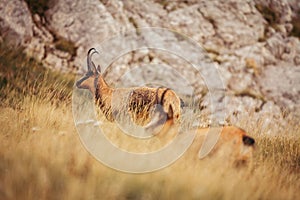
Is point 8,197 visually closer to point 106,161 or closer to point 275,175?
point 106,161

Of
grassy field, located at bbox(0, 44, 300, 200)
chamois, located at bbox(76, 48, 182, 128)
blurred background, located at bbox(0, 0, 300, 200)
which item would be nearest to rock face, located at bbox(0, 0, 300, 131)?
blurred background, located at bbox(0, 0, 300, 200)

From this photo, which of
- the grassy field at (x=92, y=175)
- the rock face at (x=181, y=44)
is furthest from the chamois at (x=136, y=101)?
the rock face at (x=181, y=44)

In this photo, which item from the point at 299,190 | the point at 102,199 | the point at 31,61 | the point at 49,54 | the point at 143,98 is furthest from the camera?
the point at 49,54

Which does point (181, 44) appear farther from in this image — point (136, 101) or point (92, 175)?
point (92, 175)

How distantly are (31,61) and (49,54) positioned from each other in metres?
0.89

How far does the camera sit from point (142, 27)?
40.3 feet

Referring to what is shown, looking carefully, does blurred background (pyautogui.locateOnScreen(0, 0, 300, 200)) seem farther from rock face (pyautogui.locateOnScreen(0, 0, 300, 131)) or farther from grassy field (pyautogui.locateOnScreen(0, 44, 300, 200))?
grassy field (pyautogui.locateOnScreen(0, 44, 300, 200))

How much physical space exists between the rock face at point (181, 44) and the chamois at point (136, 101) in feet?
14.9

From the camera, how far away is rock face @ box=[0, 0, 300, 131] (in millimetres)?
11281

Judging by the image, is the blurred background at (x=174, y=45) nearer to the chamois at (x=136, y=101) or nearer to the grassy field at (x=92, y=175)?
the chamois at (x=136, y=101)

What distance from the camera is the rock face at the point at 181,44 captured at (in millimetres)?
11281

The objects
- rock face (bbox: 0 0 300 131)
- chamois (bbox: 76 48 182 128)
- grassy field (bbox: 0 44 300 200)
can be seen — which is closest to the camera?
grassy field (bbox: 0 44 300 200)

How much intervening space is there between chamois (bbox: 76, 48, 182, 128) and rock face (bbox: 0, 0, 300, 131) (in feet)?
14.9

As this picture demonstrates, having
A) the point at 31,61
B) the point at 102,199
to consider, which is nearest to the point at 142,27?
the point at 31,61
